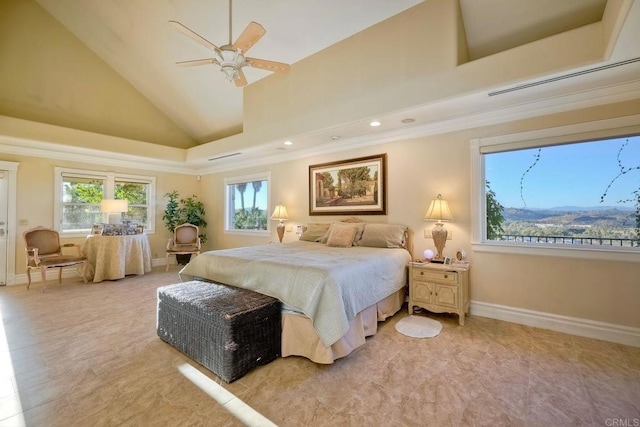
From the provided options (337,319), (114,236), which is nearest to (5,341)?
(114,236)

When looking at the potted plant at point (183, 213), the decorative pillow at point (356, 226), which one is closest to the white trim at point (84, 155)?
the potted plant at point (183, 213)

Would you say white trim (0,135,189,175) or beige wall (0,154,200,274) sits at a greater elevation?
white trim (0,135,189,175)

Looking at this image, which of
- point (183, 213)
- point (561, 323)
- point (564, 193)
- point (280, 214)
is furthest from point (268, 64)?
point (183, 213)

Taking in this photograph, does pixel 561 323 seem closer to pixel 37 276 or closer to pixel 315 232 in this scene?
pixel 315 232

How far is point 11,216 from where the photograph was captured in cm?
487

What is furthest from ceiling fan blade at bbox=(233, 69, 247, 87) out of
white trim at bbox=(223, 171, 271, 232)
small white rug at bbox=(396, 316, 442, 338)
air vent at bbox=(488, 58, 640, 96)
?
small white rug at bbox=(396, 316, 442, 338)

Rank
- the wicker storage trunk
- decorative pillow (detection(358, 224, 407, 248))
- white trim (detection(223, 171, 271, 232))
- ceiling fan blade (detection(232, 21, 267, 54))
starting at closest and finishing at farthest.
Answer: the wicker storage trunk
ceiling fan blade (detection(232, 21, 267, 54))
decorative pillow (detection(358, 224, 407, 248))
white trim (detection(223, 171, 271, 232))

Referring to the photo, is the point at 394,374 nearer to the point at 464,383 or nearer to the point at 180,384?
the point at 464,383

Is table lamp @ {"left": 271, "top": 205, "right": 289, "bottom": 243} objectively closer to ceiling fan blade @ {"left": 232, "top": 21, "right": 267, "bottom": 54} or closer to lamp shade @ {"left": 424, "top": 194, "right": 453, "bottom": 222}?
lamp shade @ {"left": 424, "top": 194, "right": 453, "bottom": 222}

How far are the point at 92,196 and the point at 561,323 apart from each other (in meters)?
7.97

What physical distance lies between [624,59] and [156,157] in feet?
23.3

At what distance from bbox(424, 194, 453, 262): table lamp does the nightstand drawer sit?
0.27m

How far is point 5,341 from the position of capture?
8.82 ft

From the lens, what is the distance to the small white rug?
288 centimetres
